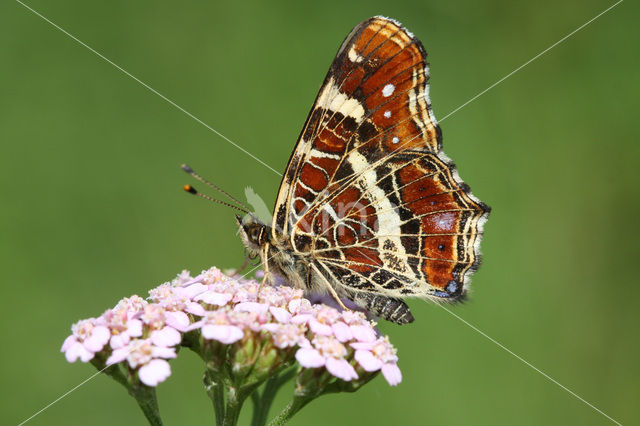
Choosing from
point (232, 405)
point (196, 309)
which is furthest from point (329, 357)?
point (196, 309)

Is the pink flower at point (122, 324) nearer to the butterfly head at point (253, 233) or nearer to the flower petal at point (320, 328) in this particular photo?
the flower petal at point (320, 328)

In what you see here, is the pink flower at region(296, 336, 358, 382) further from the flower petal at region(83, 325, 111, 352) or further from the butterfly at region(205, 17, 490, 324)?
the flower petal at region(83, 325, 111, 352)

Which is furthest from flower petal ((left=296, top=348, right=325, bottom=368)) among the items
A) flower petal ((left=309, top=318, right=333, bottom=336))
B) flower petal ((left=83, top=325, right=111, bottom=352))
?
flower petal ((left=83, top=325, right=111, bottom=352))

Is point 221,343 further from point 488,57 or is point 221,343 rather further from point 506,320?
point 488,57

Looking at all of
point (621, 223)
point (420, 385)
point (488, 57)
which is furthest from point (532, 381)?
point (488, 57)

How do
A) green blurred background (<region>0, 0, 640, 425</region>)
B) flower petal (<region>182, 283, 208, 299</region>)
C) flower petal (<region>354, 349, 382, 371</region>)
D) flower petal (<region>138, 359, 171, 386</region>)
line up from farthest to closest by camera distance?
green blurred background (<region>0, 0, 640, 425</region>), flower petal (<region>182, 283, 208, 299</region>), flower petal (<region>354, 349, 382, 371</region>), flower petal (<region>138, 359, 171, 386</region>)

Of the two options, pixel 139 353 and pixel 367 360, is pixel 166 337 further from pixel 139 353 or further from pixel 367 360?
pixel 367 360

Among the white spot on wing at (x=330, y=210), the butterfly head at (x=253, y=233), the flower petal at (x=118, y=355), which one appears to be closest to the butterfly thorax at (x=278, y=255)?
the butterfly head at (x=253, y=233)
